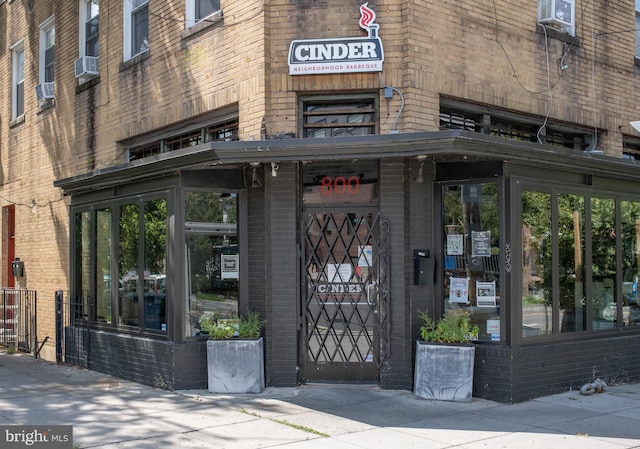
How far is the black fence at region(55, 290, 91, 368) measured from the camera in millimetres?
11773

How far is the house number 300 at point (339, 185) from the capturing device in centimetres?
916

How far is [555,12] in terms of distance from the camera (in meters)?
10.3

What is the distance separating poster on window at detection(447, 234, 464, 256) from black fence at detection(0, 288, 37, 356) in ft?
29.0

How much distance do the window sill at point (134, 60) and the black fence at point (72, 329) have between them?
12.8ft

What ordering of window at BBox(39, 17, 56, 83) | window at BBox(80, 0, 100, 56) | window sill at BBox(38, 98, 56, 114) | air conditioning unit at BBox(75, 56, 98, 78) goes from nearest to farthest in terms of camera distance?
air conditioning unit at BBox(75, 56, 98, 78)
window at BBox(80, 0, 100, 56)
window sill at BBox(38, 98, 56, 114)
window at BBox(39, 17, 56, 83)

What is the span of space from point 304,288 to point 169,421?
2484mm

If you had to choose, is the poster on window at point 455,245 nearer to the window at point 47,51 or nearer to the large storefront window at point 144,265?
the large storefront window at point 144,265

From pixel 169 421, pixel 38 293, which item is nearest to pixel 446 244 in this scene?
pixel 169 421

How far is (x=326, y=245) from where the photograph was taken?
9.20 metres

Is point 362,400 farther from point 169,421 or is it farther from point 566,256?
point 566,256

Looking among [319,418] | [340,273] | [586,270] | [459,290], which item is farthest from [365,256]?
[586,270]

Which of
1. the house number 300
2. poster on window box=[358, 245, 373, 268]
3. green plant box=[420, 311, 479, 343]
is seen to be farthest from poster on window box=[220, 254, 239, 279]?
green plant box=[420, 311, 479, 343]

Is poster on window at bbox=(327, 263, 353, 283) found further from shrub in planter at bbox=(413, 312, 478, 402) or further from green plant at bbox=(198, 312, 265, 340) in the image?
shrub in planter at bbox=(413, 312, 478, 402)

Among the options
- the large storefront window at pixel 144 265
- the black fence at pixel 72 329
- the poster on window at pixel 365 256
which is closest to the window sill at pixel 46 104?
the black fence at pixel 72 329
